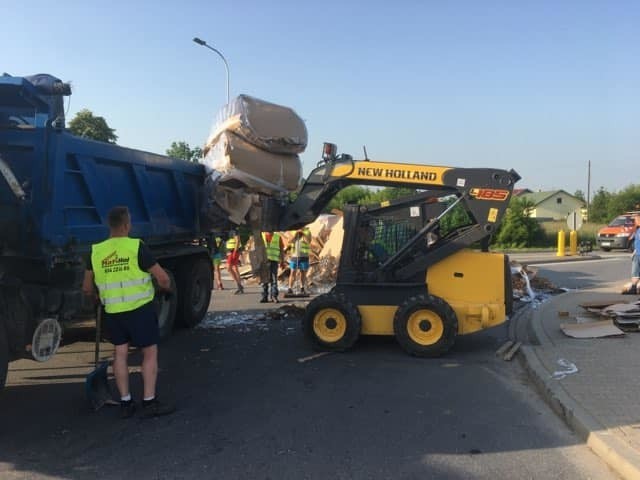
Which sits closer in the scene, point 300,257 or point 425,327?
point 425,327

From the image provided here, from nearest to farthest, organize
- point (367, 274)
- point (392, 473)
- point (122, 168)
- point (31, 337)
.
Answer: point (392, 473) → point (31, 337) → point (122, 168) → point (367, 274)

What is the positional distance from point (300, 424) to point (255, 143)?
4.17m

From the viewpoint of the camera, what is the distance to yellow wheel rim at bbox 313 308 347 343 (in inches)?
283

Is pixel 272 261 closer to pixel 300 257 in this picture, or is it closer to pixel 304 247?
pixel 300 257

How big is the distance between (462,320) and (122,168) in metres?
4.41

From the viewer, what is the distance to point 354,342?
7.19 metres

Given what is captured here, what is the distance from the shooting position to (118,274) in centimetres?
485

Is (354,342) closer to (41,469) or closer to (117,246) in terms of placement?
(117,246)

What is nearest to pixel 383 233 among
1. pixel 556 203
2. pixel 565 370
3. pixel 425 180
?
pixel 425 180

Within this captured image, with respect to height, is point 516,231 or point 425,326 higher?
point 516,231

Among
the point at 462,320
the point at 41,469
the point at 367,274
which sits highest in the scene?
the point at 367,274

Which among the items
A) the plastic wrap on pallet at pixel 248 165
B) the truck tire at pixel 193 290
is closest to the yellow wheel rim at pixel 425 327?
the plastic wrap on pallet at pixel 248 165

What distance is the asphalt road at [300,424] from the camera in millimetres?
3889

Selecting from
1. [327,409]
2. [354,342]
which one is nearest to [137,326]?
[327,409]
